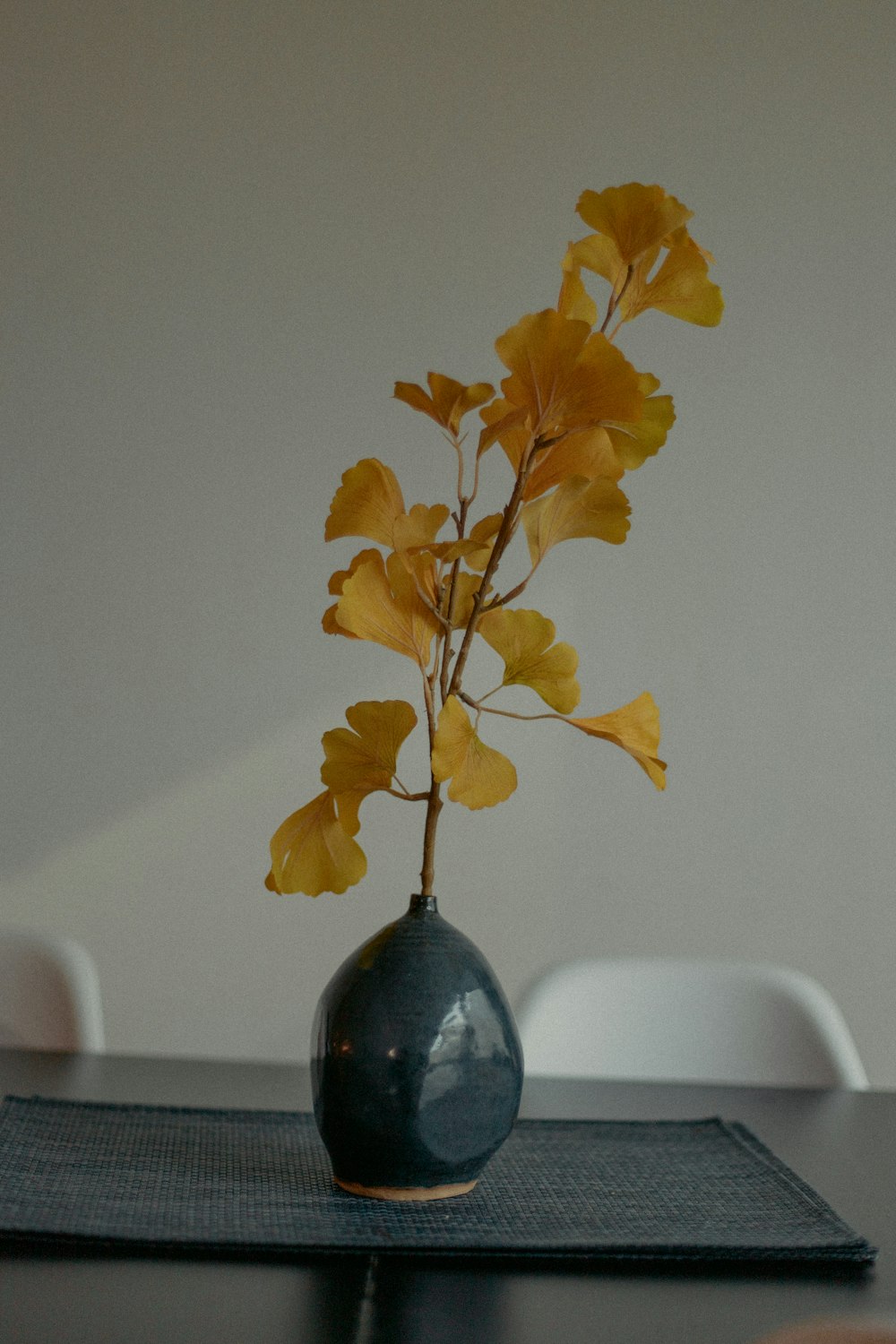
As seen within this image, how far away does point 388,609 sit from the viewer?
2.85 feet

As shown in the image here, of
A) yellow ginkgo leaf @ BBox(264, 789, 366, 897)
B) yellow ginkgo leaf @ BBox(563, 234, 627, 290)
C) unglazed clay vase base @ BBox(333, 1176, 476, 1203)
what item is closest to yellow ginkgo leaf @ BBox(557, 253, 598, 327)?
yellow ginkgo leaf @ BBox(563, 234, 627, 290)

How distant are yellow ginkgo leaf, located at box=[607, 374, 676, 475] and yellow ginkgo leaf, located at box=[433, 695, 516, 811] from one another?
0.20 m

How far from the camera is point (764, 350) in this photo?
8.55 ft

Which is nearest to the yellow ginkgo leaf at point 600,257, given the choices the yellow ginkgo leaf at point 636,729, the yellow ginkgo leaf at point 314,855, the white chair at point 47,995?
the yellow ginkgo leaf at point 636,729

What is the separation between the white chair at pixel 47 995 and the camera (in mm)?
1569

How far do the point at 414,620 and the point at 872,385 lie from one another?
199 centimetres

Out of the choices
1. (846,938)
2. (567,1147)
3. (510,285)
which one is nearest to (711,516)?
(510,285)

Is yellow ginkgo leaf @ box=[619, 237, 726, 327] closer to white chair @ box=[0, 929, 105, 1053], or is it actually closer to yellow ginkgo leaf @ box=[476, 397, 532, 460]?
yellow ginkgo leaf @ box=[476, 397, 532, 460]

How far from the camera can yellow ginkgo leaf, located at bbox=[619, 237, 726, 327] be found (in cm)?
87

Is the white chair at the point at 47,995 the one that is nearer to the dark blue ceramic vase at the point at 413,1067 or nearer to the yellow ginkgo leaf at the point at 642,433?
the dark blue ceramic vase at the point at 413,1067

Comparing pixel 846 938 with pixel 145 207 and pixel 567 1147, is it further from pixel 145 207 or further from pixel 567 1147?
pixel 145 207

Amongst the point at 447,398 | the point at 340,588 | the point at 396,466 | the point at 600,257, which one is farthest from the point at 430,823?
the point at 396,466

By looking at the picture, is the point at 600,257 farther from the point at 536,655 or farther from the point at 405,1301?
the point at 405,1301

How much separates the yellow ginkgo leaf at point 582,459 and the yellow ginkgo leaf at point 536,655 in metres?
0.09
